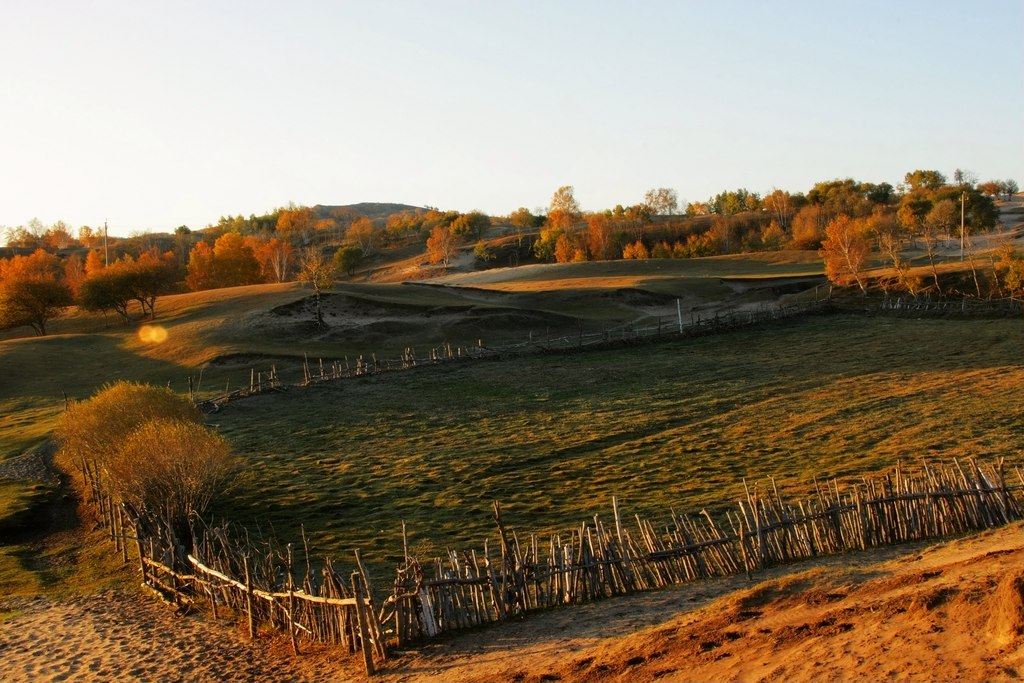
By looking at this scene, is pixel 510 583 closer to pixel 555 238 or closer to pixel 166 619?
pixel 166 619

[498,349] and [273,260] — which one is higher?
[273,260]

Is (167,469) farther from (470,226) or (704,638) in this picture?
(470,226)

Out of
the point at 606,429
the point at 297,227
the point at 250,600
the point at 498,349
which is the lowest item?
the point at 606,429

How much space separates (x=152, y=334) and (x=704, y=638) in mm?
62371

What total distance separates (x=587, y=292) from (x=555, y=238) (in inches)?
2313

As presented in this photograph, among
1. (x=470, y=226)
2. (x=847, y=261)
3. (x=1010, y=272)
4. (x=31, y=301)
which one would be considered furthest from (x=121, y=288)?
(x=470, y=226)

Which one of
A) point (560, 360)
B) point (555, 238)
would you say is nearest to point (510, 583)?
point (560, 360)

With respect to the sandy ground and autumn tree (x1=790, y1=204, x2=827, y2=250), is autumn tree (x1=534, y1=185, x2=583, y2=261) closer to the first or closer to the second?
autumn tree (x1=790, y1=204, x2=827, y2=250)

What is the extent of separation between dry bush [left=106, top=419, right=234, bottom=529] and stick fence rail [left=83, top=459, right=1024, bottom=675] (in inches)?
193

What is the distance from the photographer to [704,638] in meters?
12.4

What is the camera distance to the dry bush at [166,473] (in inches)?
974

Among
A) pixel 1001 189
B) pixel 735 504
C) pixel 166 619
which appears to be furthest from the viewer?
pixel 1001 189

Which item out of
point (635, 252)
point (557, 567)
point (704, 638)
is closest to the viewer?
point (704, 638)

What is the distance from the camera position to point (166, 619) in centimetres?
1897
